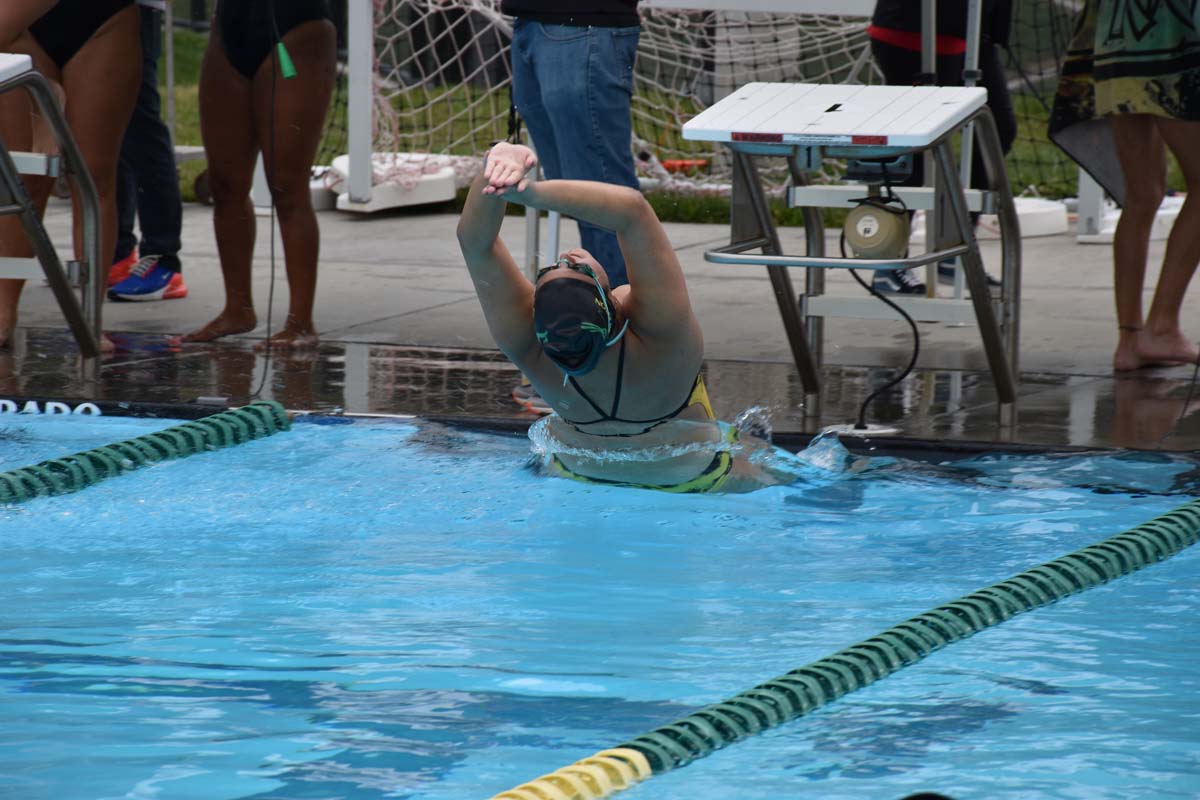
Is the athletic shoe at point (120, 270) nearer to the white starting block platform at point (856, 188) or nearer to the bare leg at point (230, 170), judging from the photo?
Answer: the bare leg at point (230, 170)

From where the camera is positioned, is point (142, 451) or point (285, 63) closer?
point (142, 451)

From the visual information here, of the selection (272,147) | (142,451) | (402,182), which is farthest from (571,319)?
(402,182)

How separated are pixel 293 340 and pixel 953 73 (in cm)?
285

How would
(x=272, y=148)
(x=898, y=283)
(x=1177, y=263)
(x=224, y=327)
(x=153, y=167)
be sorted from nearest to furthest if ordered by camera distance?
(x=1177, y=263) < (x=272, y=148) < (x=224, y=327) < (x=898, y=283) < (x=153, y=167)

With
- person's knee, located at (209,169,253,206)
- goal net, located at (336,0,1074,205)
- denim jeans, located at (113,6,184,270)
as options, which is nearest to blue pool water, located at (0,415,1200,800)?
person's knee, located at (209,169,253,206)

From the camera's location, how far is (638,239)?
415cm

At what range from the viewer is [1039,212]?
9664mm

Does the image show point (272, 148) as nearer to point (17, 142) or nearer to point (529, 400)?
point (17, 142)

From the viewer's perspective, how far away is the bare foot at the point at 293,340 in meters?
6.56

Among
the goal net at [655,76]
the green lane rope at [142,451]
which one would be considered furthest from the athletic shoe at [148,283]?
the green lane rope at [142,451]

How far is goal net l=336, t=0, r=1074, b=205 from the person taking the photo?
426 inches

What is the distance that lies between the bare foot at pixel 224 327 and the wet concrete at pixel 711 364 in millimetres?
70

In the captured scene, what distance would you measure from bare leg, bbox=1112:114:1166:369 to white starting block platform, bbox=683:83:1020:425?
71 cm

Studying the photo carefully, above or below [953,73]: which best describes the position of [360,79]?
above
